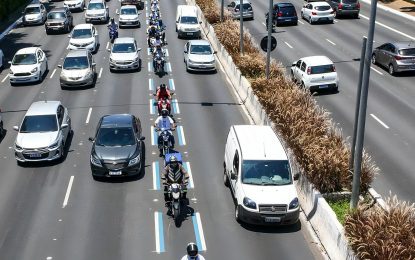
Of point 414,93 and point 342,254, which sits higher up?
point 342,254

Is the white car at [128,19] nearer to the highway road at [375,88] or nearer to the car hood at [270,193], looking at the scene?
the highway road at [375,88]

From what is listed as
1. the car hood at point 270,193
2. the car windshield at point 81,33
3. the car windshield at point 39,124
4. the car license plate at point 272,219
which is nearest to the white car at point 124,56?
the car windshield at point 81,33

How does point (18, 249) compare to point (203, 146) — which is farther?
point (203, 146)

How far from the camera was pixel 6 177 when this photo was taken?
2314 centimetres

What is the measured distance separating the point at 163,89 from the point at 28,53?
42.6 feet

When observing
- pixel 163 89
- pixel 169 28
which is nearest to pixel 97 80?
pixel 163 89

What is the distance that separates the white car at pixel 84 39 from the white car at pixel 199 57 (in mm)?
8049

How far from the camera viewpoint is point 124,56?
1513 inches

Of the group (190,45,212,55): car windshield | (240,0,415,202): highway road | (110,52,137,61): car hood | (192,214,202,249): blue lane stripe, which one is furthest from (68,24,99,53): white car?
(192,214,202,249): blue lane stripe

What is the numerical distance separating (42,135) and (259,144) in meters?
9.48

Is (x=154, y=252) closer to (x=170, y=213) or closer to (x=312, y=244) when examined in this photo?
(x=170, y=213)

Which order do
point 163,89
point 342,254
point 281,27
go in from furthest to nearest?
point 281,27 → point 163,89 → point 342,254

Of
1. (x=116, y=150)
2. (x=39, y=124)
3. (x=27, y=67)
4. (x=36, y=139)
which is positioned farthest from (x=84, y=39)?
(x=116, y=150)

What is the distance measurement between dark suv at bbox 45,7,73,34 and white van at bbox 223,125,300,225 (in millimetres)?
33502
